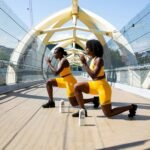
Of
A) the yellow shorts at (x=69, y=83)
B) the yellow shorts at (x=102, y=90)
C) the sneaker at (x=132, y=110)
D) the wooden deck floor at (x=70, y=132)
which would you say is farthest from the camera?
the yellow shorts at (x=69, y=83)

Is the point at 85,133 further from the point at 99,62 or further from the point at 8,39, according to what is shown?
the point at 8,39

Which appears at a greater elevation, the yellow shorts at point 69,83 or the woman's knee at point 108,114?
→ the yellow shorts at point 69,83

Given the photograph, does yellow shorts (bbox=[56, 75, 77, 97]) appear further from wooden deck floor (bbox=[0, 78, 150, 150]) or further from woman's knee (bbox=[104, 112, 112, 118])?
woman's knee (bbox=[104, 112, 112, 118])

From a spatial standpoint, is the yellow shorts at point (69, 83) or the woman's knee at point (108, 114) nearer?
the woman's knee at point (108, 114)

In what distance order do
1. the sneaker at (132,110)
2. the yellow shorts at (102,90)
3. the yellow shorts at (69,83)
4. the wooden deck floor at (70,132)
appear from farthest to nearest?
the yellow shorts at (69,83) → the sneaker at (132,110) → the yellow shorts at (102,90) → the wooden deck floor at (70,132)

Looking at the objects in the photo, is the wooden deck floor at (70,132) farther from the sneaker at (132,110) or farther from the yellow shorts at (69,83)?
the yellow shorts at (69,83)

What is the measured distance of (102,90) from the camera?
6680 mm

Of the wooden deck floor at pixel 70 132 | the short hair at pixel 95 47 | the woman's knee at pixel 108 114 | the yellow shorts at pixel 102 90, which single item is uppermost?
the short hair at pixel 95 47

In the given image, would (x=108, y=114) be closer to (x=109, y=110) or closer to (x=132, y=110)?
(x=109, y=110)

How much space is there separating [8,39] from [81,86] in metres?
8.62

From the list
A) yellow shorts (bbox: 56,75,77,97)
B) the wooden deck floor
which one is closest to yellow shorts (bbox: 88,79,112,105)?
the wooden deck floor

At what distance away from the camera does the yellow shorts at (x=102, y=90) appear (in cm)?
667

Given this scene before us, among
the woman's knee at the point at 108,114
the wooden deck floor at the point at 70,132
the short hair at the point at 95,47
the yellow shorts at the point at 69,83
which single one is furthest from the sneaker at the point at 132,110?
the yellow shorts at the point at 69,83

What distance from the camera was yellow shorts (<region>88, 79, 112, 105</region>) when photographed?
6.67 m
